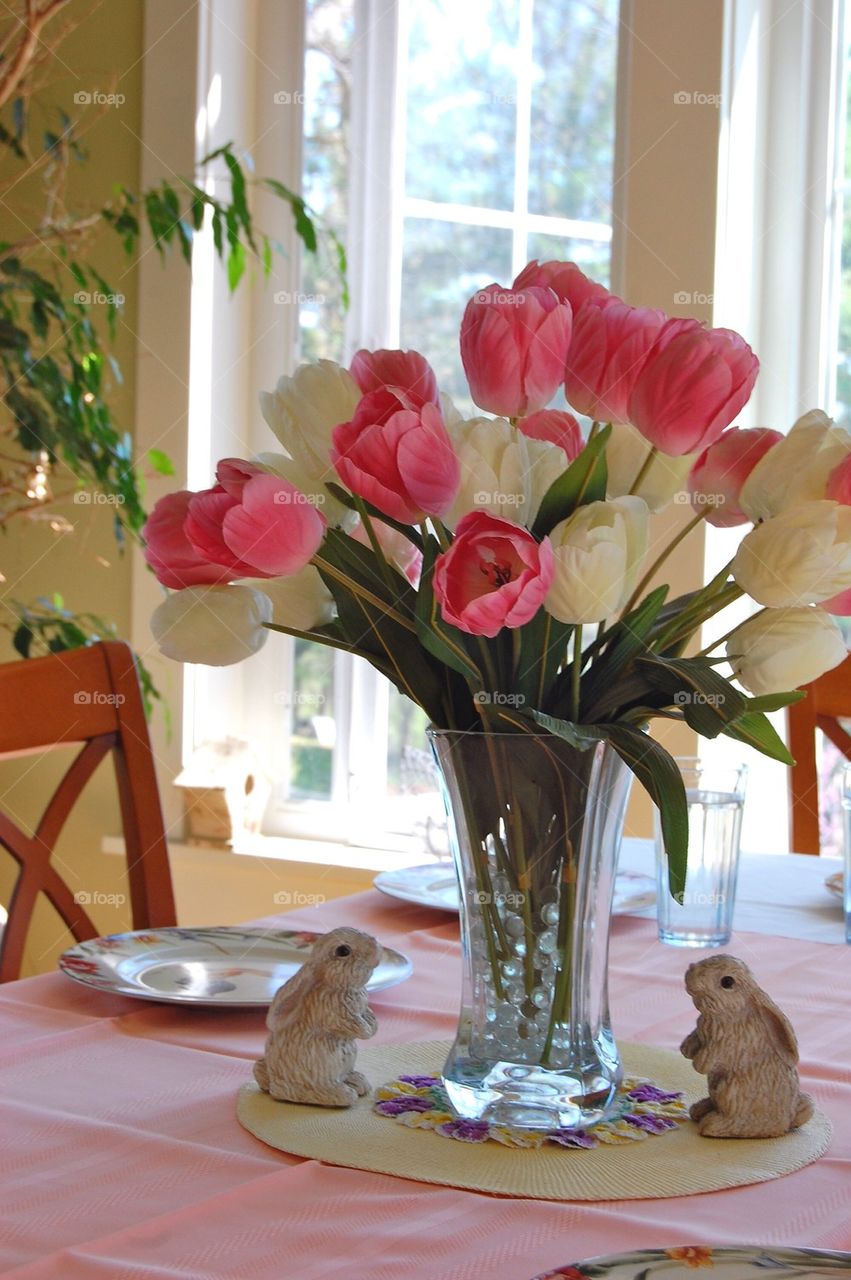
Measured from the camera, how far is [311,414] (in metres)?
0.70

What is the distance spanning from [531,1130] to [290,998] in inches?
5.1

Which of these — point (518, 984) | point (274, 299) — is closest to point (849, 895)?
point (518, 984)

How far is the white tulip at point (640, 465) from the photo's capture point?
28.1 inches

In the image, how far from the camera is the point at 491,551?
24.1 inches

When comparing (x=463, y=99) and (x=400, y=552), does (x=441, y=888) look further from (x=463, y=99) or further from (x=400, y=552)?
(x=463, y=99)

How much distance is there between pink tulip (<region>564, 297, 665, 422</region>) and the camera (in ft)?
2.14

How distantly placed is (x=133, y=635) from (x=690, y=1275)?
2179 mm

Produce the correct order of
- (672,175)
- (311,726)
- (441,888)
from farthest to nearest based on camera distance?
(311,726) → (672,175) → (441,888)

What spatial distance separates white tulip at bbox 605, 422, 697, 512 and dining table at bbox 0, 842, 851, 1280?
313 millimetres

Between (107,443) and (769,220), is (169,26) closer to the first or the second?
(107,443)

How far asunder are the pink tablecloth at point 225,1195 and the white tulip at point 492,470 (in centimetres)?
29

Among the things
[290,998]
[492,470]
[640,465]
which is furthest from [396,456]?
[290,998]

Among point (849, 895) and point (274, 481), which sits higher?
point (274, 481)

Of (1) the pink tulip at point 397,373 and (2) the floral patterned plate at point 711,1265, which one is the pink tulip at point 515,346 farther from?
(2) the floral patterned plate at point 711,1265
